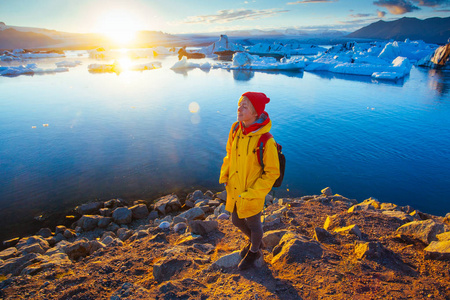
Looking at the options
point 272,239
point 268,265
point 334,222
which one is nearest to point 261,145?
point 268,265

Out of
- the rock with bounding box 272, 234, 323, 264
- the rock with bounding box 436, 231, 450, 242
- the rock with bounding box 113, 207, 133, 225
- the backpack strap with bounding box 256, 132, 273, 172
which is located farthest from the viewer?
the rock with bounding box 113, 207, 133, 225

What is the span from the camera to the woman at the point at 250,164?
212 cm

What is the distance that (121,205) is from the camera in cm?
575

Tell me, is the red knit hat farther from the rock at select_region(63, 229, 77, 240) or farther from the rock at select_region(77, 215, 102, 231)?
the rock at select_region(63, 229, 77, 240)

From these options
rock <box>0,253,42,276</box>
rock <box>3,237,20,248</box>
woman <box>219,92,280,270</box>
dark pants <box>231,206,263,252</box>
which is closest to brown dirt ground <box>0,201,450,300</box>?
dark pants <box>231,206,263,252</box>

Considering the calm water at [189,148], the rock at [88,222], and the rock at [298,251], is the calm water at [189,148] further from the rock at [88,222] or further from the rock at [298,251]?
the rock at [298,251]

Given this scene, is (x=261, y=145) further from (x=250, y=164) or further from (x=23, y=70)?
(x=23, y=70)

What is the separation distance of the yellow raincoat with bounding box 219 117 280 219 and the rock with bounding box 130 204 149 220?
3706 mm

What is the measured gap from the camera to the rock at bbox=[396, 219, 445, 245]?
110 inches

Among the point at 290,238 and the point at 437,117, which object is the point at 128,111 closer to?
the point at 290,238

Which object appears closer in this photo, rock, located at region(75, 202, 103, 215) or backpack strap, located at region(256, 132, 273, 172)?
backpack strap, located at region(256, 132, 273, 172)

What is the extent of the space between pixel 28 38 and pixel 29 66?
92.1 metres

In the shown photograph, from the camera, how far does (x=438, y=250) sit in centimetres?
250

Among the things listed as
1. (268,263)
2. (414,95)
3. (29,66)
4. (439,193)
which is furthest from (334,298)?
(29,66)
